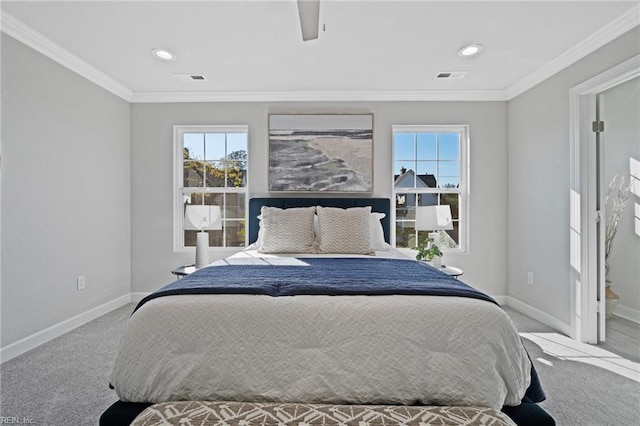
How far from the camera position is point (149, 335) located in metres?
1.55

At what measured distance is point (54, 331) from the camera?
3068 millimetres

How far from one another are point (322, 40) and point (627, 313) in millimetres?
4054

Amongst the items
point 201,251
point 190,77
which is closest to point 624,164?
point 201,251

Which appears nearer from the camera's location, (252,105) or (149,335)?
(149,335)

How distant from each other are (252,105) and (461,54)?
7.55 ft

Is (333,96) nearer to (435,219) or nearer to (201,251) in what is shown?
(435,219)

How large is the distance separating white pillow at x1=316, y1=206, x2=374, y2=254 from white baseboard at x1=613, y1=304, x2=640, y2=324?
9.18 ft

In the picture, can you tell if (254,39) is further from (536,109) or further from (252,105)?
(536,109)

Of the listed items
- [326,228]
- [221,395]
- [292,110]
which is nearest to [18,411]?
[221,395]

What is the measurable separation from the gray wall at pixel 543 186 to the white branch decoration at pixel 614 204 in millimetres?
705

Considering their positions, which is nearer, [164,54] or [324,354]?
[324,354]

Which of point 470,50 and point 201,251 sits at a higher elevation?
point 470,50

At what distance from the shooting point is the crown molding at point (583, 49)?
253 centimetres

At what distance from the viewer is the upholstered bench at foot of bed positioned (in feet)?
4.19
